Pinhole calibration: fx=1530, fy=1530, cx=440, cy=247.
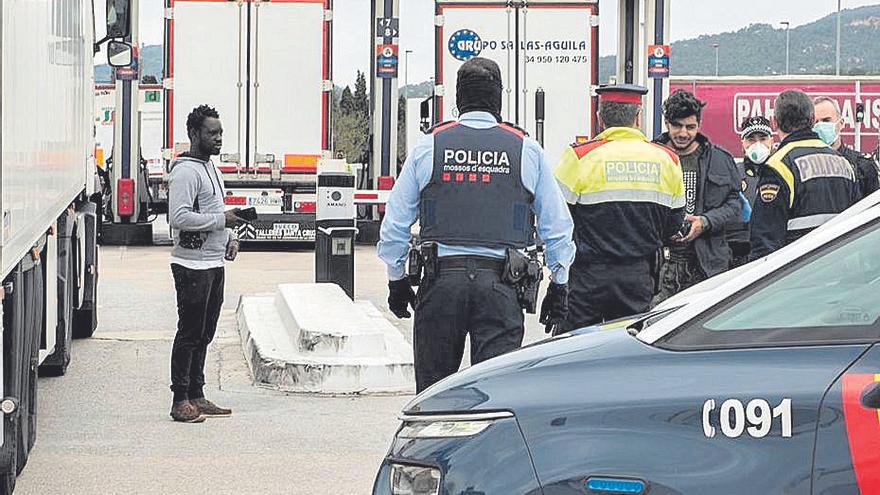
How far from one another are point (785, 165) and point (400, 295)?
107 inches

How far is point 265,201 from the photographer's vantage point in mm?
19891

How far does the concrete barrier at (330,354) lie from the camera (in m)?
9.56

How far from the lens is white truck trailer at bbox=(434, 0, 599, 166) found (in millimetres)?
20562

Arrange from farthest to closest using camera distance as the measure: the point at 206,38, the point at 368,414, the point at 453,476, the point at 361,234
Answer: the point at 361,234 < the point at 206,38 < the point at 368,414 < the point at 453,476

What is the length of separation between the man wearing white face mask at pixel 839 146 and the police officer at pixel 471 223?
272cm

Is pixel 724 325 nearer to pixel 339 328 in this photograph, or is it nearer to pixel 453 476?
pixel 453 476

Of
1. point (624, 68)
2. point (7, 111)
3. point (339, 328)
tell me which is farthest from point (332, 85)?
point (7, 111)

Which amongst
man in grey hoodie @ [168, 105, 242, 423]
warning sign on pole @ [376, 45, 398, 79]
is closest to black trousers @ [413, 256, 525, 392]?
man in grey hoodie @ [168, 105, 242, 423]

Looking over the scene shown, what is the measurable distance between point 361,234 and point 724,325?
59.7ft

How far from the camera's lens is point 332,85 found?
20000 mm

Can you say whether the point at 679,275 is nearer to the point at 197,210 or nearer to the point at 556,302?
the point at 556,302

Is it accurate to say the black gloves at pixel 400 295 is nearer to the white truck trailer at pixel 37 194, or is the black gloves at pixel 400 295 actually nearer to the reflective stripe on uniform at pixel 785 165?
the white truck trailer at pixel 37 194

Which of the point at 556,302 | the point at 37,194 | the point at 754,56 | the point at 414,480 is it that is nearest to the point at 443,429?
the point at 414,480

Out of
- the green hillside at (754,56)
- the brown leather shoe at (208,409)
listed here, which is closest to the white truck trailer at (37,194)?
the brown leather shoe at (208,409)
